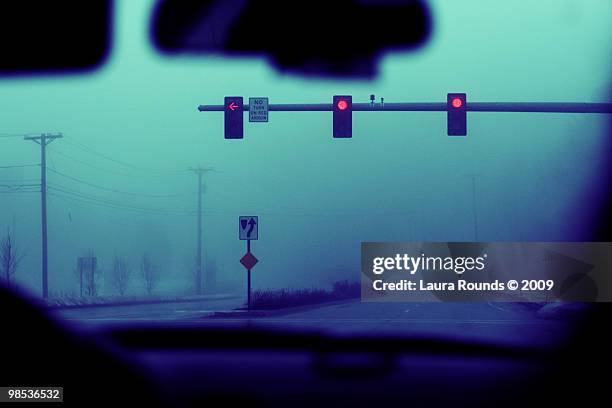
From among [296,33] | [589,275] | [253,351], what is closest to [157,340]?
[253,351]

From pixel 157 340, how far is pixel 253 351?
97 cm

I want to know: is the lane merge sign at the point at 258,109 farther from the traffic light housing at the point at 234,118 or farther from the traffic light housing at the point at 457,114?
the traffic light housing at the point at 457,114

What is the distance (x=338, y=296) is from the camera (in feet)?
108

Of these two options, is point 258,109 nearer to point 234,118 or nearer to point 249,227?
point 234,118

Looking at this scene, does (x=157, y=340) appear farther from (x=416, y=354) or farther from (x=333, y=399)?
(x=333, y=399)

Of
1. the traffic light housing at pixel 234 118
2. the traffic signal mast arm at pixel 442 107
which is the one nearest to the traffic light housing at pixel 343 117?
the traffic signal mast arm at pixel 442 107

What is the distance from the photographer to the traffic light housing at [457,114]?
667 inches

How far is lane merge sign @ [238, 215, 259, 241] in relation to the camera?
2523 cm

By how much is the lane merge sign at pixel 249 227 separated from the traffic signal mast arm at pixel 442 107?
310 inches

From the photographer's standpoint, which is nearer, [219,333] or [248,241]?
[219,333]

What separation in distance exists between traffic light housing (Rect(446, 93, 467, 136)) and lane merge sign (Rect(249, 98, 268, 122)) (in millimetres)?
3419

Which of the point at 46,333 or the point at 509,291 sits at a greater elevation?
the point at 46,333

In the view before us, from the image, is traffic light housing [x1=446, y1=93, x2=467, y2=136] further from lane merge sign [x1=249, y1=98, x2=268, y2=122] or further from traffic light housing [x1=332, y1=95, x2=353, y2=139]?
lane merge sign [x1=249, y1=98, x2=268, y2=122]

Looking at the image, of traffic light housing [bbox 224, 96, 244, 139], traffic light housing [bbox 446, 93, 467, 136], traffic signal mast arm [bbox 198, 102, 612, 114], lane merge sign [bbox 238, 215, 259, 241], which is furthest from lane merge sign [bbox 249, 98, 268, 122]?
lane merge sign [bbox 238, 215, 259, 241]
